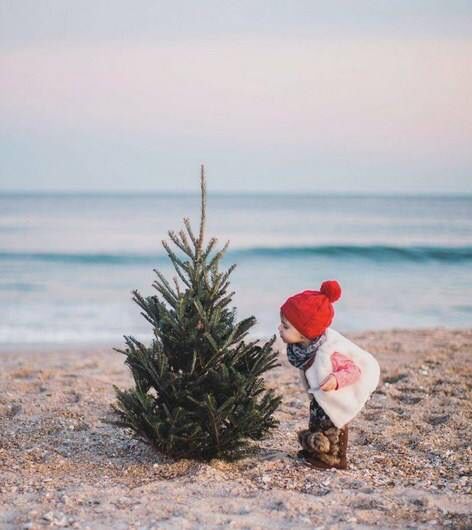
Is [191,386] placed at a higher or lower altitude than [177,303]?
lower

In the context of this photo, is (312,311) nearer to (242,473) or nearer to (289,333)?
(289,333)

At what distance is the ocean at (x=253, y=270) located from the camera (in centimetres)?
1689

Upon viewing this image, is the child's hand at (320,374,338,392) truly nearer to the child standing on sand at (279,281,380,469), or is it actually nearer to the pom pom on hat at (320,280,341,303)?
the child standing on sand at (279,281,380,469)

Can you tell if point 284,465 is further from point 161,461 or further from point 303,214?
point 303,214

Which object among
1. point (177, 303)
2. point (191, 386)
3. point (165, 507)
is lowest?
point (165, 507)

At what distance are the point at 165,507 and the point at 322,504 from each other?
2.88 feet

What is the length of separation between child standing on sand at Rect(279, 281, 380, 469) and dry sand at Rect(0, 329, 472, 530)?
1.20 ft

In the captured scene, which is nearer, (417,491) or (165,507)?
(165,507)

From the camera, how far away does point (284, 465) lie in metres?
5.61

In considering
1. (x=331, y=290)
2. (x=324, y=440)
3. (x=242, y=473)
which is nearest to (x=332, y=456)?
(x=324, y=440)

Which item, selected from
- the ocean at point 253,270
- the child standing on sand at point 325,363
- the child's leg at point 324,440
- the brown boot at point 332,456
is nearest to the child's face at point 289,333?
the child standing on sand at point 325,363

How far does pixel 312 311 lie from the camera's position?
17.3ft

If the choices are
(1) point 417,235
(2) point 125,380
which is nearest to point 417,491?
(2) point 125,380

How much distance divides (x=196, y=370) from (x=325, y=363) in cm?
81
